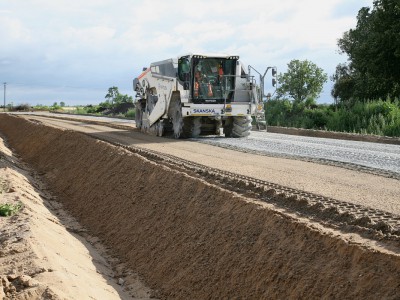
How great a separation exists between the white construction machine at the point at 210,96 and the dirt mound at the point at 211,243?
20.6 ft

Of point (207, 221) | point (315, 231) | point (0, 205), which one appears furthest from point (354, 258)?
point (0, 205)

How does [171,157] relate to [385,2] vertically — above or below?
below

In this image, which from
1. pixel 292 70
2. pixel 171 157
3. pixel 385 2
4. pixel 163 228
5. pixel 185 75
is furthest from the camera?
pixel 292 70

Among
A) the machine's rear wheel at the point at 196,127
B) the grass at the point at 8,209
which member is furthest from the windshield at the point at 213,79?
the grass at the point at 8,209

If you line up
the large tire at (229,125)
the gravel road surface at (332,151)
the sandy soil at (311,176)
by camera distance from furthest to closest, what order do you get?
1. the large tire at (229,125)
2. the gravel road surface at (332,151)
3. the sandy soil at (311,176)

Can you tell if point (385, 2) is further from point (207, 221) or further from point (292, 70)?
point (292, 70)

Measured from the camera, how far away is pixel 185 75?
20359mm

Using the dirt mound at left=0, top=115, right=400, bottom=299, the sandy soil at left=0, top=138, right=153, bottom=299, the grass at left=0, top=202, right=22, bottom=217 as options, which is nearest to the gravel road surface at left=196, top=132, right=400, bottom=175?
the dirt mound at left=0, top=115, right=400, bottom=299

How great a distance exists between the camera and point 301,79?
68938 mm

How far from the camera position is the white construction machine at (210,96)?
2011cm

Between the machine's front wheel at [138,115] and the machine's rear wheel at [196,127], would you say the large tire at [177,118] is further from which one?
the machine's front wheel at [138,115]

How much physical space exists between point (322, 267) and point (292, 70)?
6516cm

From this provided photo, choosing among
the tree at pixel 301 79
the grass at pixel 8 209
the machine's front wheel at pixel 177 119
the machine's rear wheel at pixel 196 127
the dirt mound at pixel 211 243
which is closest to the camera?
the dirt mound at pixel 211 243

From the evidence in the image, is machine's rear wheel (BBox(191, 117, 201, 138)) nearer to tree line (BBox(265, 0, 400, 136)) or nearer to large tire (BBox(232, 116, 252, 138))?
large tire (BBox(232, 116, 252, 138))
